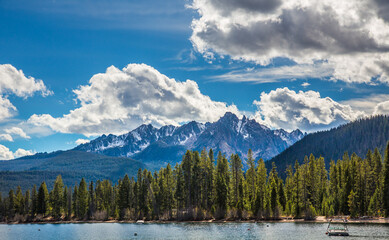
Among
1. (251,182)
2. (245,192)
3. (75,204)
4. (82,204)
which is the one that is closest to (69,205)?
(75,204)

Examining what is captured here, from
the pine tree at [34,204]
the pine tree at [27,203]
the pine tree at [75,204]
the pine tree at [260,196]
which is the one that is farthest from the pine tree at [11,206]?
the pine tree at [260,196]

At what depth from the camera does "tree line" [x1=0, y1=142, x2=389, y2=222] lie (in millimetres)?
121812

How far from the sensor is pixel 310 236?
266 feet

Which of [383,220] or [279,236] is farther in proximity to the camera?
[383,220]

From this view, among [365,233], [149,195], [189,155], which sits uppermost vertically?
[189,155]

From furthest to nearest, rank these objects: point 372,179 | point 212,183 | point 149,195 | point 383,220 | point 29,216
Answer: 1. point 29,216
2. point 149,195
3. point 212,183
4. point 372,179
5. point 383,220

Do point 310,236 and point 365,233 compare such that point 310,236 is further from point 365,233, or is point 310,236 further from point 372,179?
point 372,179

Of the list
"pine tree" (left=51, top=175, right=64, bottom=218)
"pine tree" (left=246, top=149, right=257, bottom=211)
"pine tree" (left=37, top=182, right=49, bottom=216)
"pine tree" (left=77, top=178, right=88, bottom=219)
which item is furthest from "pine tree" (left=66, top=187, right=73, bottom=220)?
"pine tree" (left=246, top=149, right=257, bottom=211)

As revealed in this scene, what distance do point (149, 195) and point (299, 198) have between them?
187 ft

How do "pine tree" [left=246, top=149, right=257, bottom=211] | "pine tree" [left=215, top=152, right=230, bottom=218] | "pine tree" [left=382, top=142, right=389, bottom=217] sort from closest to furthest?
"pine tree" [left=382, top=142, right=389, bottom=217] < "pine tree" [left=215, top=152, right=230, bottom=218] < "pine tree" [left=246, top=149, right=257, bottom=211]

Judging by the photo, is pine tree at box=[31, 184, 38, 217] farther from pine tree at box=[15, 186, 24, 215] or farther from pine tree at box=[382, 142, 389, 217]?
pine tree at box=[382, 142, 389, 217]

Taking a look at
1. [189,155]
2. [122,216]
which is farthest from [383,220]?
[122,216]

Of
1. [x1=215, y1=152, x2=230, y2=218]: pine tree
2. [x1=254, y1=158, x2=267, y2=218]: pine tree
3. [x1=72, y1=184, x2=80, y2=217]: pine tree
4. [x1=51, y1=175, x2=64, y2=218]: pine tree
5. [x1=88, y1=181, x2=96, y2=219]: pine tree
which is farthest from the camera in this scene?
[x1=51, y1=175, x2=64, y2=218]: pine tree

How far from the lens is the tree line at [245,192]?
121812mm
